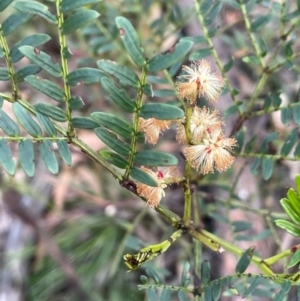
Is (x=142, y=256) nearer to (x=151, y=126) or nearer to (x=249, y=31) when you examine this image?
(x=151, y=126)

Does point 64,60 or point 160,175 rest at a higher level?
point 64,60

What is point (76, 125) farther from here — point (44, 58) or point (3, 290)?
point (3, 290)

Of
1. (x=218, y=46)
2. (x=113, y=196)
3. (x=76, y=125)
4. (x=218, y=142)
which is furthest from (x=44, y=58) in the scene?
(x=113, y=196)

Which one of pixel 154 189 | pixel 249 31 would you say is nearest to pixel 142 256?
pixel 154 189

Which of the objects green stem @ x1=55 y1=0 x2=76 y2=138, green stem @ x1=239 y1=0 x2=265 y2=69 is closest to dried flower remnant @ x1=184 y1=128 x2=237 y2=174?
green stem @ x1=55 y1=0 x2=76 y2=138

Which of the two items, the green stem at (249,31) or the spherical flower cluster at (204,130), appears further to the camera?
the green stem at (249,31)

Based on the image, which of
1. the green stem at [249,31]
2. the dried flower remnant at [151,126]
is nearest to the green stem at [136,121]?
the dried flower remnant at [151,126]

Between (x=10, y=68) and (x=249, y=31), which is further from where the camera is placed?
(x=249, y=31)

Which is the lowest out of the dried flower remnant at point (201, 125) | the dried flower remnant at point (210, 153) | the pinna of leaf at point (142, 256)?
the pinna of leaf at point (142, 256)

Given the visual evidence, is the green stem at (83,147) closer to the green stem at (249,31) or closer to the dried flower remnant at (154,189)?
the dried flower remnant at (154,189)

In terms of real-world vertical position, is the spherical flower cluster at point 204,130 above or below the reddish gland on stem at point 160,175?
above

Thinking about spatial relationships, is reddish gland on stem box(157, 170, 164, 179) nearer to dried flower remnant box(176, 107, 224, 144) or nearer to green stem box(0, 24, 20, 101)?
dried flower remnant box(176, 107, 224, 144)
